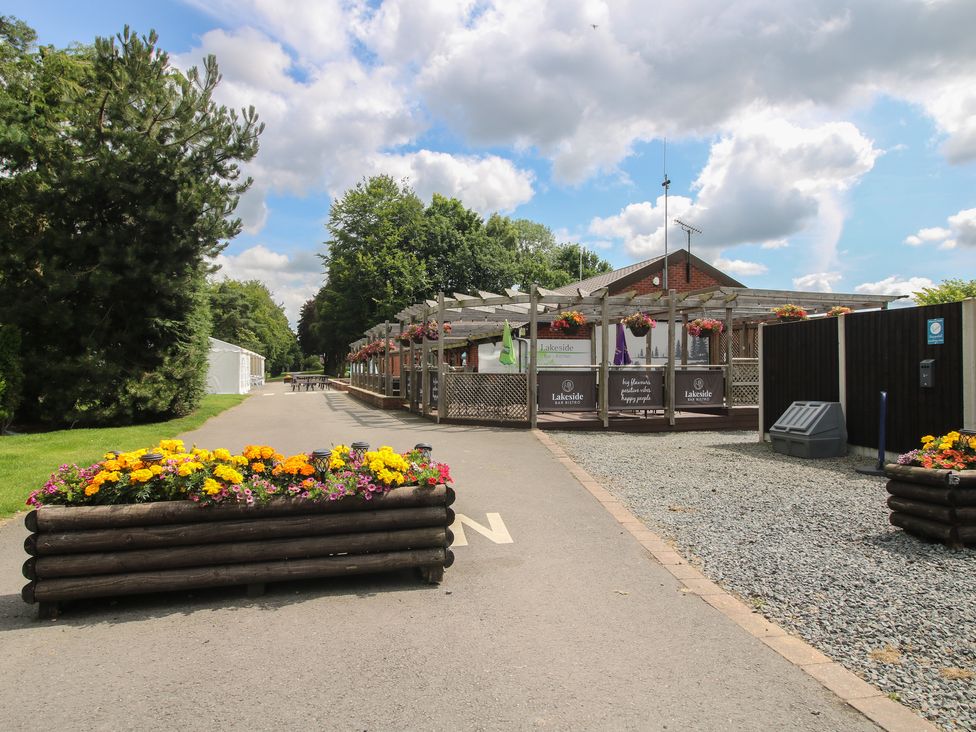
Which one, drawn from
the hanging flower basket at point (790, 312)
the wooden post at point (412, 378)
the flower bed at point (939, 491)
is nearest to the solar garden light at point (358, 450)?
the flower bed at point (939, 491)

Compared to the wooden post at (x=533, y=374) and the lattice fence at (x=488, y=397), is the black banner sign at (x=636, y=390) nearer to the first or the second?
the wooden post at (x=533, y=374)

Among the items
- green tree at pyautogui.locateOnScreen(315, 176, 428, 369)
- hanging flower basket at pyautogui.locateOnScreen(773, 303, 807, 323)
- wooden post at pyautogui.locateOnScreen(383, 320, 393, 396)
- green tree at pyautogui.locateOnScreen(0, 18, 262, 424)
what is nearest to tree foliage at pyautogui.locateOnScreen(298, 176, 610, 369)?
green tree at pyautogui.locateOnScreen(315, 176, 428, 369)

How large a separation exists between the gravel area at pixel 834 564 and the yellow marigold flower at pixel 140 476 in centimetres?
390

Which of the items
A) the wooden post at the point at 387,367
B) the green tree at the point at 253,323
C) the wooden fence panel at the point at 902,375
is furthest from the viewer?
the green tree at the point at 253,323

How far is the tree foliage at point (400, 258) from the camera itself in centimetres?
4234

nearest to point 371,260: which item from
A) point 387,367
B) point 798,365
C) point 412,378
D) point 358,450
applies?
point 387,367

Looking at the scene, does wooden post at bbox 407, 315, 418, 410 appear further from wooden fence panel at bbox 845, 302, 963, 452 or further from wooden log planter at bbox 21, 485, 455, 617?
wooden log planter at bbox 21, 485, 455, 617

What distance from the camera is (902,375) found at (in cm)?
923

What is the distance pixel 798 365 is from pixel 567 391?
4.88 meters

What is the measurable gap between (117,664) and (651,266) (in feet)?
106

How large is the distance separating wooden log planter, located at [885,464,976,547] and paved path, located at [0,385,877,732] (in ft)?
7.65

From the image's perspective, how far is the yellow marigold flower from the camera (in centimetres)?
396

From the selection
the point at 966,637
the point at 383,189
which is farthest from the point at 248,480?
the point at 383,189

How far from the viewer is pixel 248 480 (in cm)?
431
